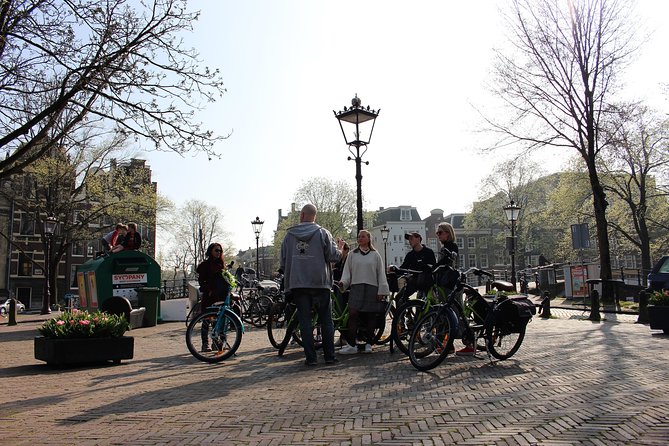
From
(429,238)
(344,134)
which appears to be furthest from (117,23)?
(429,238)

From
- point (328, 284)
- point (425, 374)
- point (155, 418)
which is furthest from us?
point (328, 284)

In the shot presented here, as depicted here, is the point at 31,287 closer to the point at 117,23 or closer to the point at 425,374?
the point at 117,23

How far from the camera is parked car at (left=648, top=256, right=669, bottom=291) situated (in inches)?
531

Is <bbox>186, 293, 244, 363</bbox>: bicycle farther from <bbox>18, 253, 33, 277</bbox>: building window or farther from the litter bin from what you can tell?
<bbox>18, 253, 33, 277</bbox>: building window

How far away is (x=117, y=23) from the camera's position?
917 cm

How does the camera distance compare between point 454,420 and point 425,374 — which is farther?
point 425,374

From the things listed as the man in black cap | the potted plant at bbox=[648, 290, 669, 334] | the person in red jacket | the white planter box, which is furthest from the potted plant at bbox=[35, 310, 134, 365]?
the potted plant at bbox=[648, 290, 669, 334]

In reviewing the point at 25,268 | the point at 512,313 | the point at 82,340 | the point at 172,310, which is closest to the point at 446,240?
the point at 512,313

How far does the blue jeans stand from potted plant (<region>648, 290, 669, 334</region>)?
22.6ft

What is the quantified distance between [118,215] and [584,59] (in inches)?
1070

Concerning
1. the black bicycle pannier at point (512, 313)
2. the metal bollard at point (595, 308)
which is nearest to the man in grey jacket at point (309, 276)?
the black bicycle pannier at point (512, 313)

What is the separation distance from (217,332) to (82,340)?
5.56 feet

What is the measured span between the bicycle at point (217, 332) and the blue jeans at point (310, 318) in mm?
1098

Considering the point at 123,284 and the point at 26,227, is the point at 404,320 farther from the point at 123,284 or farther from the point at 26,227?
the point at 26,227
